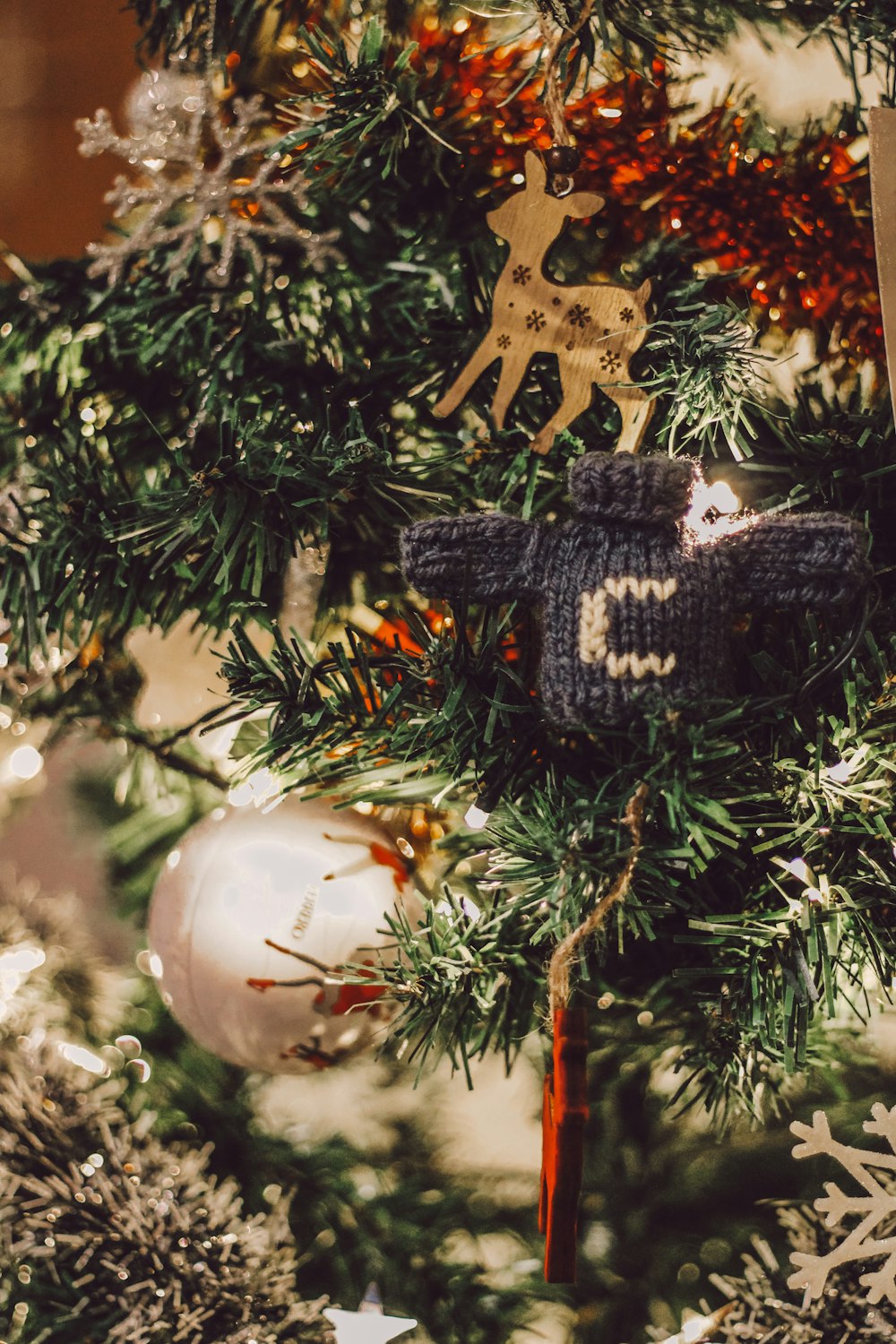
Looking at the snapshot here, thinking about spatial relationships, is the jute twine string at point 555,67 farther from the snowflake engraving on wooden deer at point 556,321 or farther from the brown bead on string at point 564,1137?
the brown bead on string at point 564,1137

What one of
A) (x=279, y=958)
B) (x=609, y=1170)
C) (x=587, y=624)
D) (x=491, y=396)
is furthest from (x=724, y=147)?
(x=609, y=1170)

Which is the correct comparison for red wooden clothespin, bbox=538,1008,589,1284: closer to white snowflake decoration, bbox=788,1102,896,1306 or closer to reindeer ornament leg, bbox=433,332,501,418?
white snowflake decoration, bbox=788,1102,896,1306

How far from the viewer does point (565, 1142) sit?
38 cm

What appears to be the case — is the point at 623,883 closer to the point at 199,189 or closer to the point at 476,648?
the point at 476,648

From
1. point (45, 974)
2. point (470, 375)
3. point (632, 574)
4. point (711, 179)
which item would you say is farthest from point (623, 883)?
point (45, 974)

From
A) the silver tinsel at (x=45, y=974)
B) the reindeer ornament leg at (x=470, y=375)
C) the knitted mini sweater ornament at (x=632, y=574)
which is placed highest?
the reindeer ornament leg at (x=470, y=375)

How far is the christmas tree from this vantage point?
36 centimetres

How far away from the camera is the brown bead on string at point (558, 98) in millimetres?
372

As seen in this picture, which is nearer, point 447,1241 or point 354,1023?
point 354,1023

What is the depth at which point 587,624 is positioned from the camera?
35 cm

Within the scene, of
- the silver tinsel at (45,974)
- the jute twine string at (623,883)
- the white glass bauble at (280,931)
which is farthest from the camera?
the silver tinsel at (45,974)

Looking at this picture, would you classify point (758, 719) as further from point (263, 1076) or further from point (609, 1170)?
point (263, 1076)

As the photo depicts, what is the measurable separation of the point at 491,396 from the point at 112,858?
1.41ft

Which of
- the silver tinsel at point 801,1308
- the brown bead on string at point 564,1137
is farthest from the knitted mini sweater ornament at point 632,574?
the silver tinsel at point 801,1308
